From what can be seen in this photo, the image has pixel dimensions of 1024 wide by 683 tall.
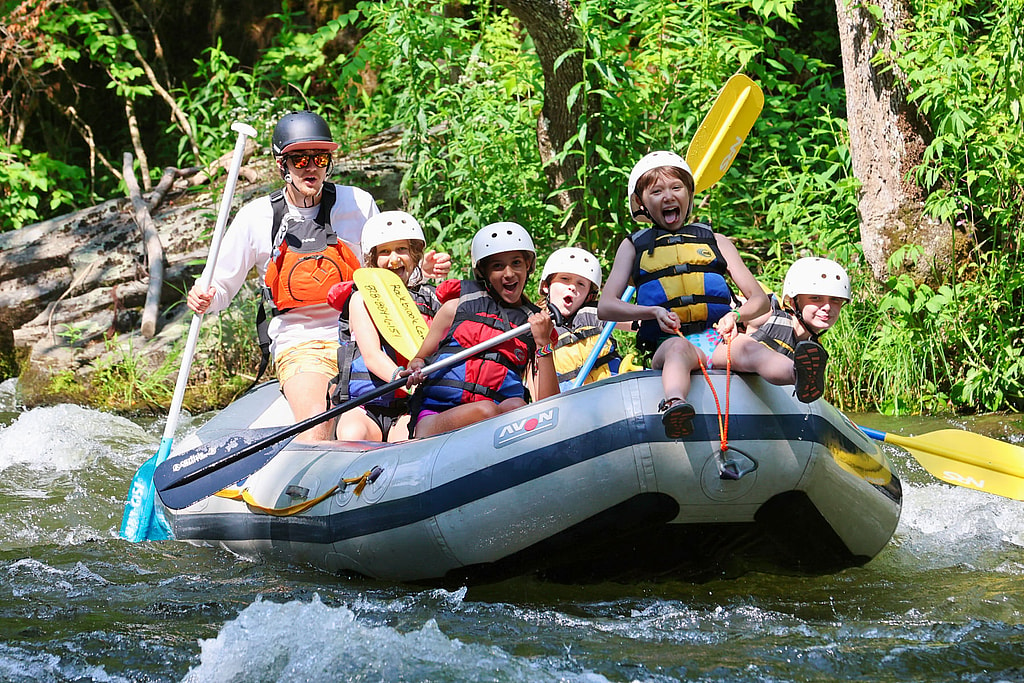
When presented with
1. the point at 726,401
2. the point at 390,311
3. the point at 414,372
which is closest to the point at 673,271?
the point at 726,401

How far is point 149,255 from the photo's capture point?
8.46 meters

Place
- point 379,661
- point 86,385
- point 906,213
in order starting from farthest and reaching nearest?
point 86,385 < point 906,213 < point 379,661

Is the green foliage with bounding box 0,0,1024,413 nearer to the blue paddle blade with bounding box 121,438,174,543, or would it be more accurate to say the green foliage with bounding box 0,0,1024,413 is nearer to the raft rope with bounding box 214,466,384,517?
the blue paddle blade with bounding box 121,438,174,543

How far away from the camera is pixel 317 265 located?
14.2ft

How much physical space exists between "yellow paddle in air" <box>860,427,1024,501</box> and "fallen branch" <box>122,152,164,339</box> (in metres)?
5.77

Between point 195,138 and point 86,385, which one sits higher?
point 195,138

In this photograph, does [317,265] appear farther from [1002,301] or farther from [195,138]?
[195,138]

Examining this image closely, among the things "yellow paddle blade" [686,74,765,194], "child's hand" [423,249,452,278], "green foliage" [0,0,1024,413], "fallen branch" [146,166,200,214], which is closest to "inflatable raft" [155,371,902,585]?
"child's hand" [423,249,452,278]

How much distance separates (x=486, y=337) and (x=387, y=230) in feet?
2.20

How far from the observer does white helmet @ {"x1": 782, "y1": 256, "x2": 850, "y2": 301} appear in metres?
3.84

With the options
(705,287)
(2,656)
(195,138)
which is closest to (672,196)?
(705,287)

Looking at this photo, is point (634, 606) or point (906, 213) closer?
point (634, 606)

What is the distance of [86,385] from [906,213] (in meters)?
5.53

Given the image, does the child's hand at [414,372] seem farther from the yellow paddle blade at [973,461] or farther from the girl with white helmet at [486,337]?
the yellow paddle blade at [973,461]
